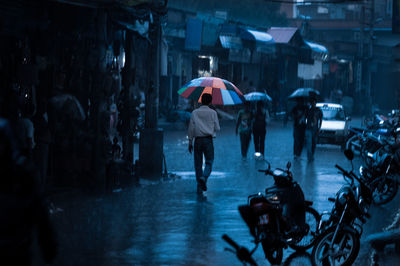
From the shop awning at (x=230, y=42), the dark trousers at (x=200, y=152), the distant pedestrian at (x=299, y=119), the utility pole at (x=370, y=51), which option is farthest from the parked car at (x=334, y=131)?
the utility pole at (x=370, y=51)

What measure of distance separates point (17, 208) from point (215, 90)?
11791mm

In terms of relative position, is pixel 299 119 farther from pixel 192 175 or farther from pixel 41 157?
pixel 41 157

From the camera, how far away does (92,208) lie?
11.5 meters

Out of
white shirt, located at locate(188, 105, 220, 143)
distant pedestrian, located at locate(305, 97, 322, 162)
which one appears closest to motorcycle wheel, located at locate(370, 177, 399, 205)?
white shirt, located at locate(188, 105, 220, 143)

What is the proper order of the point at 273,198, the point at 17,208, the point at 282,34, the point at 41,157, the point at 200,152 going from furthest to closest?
the point at 282,34, the point at 200,152, the point at 41,157, the point at 273,198, the point at 17,208

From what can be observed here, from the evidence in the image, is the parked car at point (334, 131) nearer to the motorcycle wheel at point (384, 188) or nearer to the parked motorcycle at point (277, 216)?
the motorcycle wheel at point (384, 188)

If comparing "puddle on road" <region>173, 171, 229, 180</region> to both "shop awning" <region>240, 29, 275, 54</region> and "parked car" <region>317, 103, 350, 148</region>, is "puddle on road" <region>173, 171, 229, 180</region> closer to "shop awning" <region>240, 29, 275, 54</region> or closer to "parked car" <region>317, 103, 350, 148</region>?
"parked car" <region>317, 103, 350, 148</region>

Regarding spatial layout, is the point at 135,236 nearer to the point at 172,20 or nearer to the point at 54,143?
the point at 54,143

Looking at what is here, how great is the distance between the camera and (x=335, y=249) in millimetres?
7871

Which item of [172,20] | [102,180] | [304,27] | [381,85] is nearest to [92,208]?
[102,180]

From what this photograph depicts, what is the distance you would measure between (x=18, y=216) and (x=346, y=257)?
4437 millimetres

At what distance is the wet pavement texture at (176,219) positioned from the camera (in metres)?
8.27

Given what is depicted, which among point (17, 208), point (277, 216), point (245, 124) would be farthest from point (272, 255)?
point (245, 124)

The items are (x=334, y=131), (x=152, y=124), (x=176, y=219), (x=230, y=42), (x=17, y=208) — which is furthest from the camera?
(x=230, y=42)
